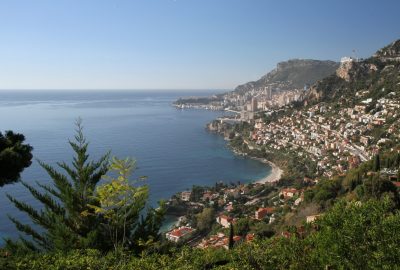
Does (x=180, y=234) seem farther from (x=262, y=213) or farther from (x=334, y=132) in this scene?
(x=334, y=132)

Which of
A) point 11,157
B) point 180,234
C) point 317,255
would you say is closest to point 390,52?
point 180,234

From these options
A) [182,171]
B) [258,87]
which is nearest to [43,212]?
[182,171]

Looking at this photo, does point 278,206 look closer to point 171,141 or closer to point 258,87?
point 171,141

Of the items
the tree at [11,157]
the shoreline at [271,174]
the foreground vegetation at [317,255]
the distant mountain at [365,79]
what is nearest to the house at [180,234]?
the shoreline at [271,174]

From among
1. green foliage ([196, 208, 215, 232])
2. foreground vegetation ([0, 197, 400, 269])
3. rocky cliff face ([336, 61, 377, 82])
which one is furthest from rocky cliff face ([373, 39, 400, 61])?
foreground vegetation ([0, 197, 400, 269])

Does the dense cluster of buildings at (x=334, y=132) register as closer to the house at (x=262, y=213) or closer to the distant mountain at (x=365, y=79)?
the distant mountain at (x=365, y=79)

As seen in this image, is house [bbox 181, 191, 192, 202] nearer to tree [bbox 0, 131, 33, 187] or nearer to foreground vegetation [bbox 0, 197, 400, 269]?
tree [bbox 0, 131, 33, 187]
